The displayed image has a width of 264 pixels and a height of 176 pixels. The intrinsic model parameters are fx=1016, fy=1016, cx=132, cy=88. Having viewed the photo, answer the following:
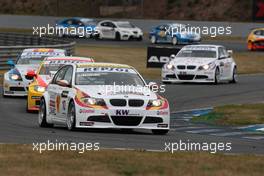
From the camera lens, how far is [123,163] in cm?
1185

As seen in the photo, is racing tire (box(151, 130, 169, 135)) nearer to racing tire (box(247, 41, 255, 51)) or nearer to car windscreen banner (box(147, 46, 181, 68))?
car windscreen banner (box(147, 46, 181, 68))

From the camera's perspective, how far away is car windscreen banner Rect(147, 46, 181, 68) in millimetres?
38344

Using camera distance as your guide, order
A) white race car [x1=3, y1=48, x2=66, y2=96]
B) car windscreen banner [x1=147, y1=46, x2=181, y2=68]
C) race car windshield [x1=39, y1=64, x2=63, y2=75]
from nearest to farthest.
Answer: race car windshield [x1=39, y1=64, x2=63, y2=75]
white race car [x1=3, y1=48, x2=66, y2=96]
car windscreen banner [x1=147, y1=46, x2=181, y2=68]

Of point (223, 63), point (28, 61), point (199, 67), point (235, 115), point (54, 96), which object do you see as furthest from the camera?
point (223, 63)

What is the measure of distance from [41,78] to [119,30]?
4533 centimetres

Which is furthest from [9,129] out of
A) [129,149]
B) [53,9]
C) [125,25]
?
[53,9]

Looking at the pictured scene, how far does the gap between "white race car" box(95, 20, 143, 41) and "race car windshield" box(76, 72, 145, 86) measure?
164 ft

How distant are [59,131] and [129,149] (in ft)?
11.0

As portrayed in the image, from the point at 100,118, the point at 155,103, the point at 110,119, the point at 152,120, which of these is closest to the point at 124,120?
the point at 110,119

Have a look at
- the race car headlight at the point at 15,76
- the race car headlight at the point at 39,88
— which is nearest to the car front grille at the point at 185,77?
the race car headlight at the point at 15,76

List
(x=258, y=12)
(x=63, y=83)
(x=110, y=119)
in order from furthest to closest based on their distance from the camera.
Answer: (x=258, y=12) < (x=63, y=83) < (x=110, y=119)

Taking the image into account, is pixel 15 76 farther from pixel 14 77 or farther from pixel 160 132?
pixel 160 132

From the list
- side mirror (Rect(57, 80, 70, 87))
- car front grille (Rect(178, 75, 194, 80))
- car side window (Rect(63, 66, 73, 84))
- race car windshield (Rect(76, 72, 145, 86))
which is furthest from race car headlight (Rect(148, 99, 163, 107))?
car front grille (Rect(178, 75, 194, 80))

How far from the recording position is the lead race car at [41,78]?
22203 millimetres
